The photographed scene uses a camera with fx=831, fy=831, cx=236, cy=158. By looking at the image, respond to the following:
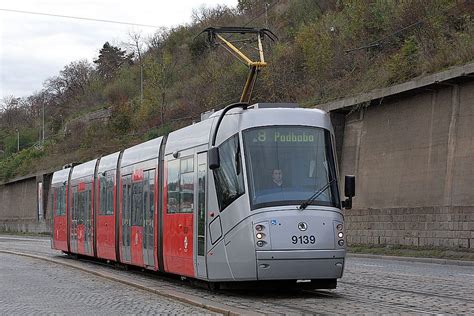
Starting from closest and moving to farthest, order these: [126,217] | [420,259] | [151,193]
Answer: [151,193] < [126,217] < [420,259]

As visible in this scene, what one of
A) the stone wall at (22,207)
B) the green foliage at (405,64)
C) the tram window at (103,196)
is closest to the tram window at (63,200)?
the tram window at (103,196)

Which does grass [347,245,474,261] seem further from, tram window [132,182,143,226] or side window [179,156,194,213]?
side window [179,156,194,213]

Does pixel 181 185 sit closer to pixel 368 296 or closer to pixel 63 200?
pixel 368 296

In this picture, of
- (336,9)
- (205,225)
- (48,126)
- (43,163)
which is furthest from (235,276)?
(48,126)

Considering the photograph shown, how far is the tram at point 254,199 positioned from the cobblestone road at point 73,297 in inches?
46.8

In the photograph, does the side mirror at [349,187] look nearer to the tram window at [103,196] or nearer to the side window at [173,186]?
the side window at [173,186]

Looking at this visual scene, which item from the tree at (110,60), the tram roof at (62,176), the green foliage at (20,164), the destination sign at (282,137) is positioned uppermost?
the tree at (110,60)

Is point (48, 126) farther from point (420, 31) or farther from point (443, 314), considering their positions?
point (443, 314)

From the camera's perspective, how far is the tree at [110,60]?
129 m

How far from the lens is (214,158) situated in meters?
13.9

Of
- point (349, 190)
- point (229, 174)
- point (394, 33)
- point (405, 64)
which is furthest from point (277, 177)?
point (394, 33)

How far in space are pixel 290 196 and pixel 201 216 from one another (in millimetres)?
2119

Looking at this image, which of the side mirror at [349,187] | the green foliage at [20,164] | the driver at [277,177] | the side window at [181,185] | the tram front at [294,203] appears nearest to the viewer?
the tram front at [294,203]

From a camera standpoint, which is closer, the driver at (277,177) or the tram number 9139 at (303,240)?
the tram number 9139 at (303,240)
